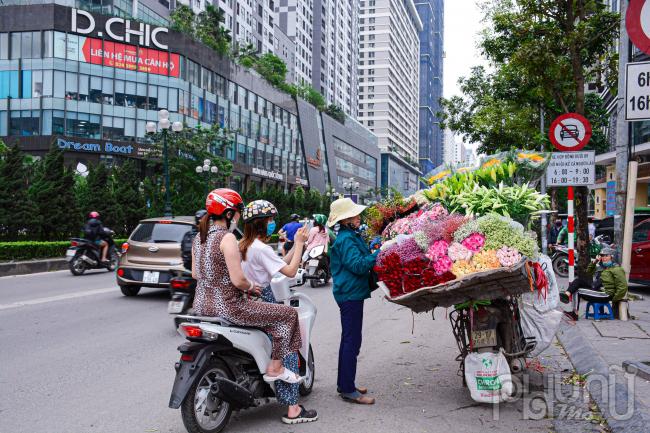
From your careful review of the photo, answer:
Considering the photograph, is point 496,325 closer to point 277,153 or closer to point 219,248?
point 219,248

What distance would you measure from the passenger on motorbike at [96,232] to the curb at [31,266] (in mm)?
2068

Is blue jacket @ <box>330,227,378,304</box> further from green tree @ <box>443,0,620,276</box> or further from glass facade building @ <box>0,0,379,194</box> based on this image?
glass facade building @ <box>0,0,379,194</box>

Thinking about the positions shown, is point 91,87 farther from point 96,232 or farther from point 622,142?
point 622,142

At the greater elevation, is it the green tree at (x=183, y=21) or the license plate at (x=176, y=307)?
the green tree at (x=183, y=21)

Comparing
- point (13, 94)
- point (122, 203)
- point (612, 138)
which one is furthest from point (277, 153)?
point (122, 203)

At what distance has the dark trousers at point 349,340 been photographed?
5.16 m

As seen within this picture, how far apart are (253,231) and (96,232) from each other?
44.2ft

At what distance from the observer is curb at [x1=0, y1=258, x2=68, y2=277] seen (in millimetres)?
16516

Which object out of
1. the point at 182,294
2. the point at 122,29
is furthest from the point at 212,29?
the point at 182,294

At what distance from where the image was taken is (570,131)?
388 inches

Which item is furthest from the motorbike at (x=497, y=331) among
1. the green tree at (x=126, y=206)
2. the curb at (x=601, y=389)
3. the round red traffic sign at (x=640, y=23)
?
the green tree at (x=126, y=206)

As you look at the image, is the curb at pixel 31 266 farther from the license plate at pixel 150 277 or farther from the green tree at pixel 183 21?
the green tree at pixel 183 21

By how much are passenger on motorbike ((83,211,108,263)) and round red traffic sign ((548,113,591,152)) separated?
12.2 metres

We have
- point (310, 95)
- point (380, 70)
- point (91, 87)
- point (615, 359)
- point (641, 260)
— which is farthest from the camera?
point (380, 70)
